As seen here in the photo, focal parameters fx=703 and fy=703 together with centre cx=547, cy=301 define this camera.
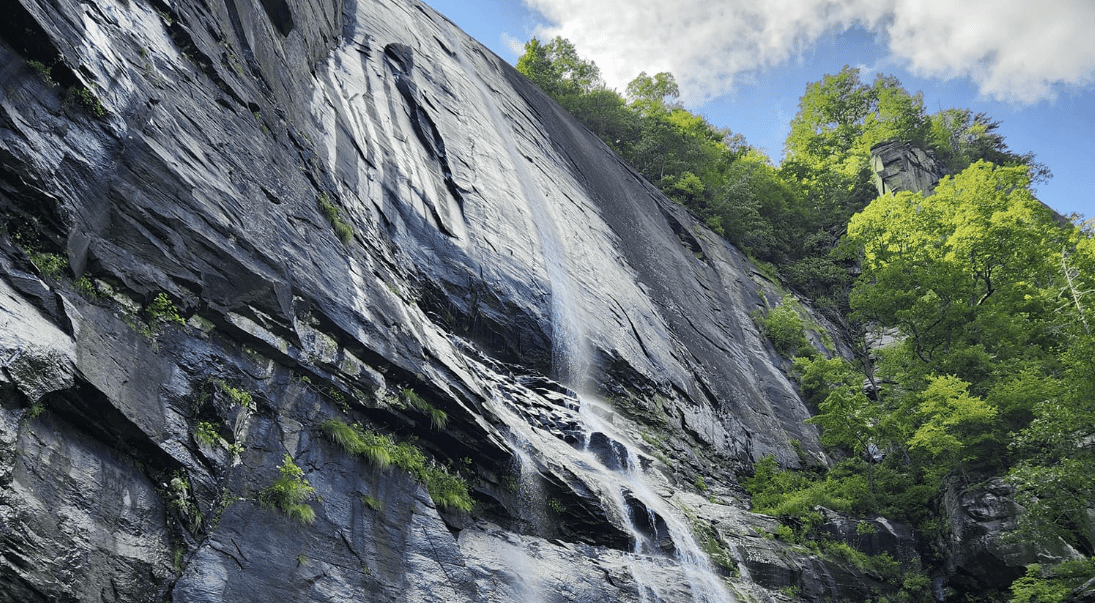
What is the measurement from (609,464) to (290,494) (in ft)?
22.3

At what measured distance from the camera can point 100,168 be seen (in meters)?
7.75

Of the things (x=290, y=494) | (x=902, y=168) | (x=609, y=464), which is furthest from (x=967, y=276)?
(x=290, y=494)

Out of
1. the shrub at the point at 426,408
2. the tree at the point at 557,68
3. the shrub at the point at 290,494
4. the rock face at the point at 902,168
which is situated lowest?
the shrub at the point at 290,494

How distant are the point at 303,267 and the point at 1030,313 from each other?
768 inches

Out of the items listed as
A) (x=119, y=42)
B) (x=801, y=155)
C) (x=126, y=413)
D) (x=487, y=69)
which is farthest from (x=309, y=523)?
(x=801, y=155)

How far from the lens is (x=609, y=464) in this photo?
13.3 meters

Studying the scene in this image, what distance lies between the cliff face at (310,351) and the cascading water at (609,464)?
0.07 metres

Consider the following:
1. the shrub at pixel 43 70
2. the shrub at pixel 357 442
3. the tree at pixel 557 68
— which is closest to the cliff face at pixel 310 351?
the shrub at pixel 43 70

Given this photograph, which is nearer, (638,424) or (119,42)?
(119,42)

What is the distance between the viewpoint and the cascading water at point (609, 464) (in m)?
11.4

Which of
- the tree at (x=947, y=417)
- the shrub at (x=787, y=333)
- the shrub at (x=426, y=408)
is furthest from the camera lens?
the shrub at (x=787, y=333)

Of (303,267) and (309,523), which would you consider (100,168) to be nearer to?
(303,267)

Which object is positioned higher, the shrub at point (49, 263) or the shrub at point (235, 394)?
the shrub at point (49, 263)

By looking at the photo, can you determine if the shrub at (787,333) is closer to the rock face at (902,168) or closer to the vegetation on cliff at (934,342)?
the vegetation on cliff at (934,342)
